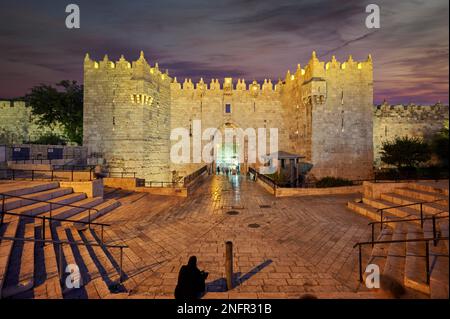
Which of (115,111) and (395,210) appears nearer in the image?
(395,210)

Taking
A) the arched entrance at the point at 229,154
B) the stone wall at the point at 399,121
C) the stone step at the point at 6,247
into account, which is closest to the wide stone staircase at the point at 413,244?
the stone step at the point at 6,247

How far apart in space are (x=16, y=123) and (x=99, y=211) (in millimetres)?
29669

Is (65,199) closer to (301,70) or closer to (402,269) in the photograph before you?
(402,269)

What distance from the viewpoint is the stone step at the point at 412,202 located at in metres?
7.61

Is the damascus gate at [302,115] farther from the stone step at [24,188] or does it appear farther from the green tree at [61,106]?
the stone step at [24,188]

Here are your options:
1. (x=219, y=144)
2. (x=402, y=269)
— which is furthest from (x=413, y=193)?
(x=219, y=144)

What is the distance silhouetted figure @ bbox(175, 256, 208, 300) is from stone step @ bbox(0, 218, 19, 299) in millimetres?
3171

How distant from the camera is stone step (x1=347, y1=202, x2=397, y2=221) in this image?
871 cm

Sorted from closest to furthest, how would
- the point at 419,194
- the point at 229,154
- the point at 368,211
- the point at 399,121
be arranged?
the point at 419,194, the point at 368,211, the point at 399,121, the point at 229,154

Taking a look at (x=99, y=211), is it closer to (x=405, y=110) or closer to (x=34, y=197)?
(x=34, y=197)

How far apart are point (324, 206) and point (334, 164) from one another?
12.0 meters

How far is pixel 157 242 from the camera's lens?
702cm

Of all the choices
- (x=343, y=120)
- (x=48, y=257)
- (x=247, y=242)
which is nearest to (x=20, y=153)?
(x=48, y=257)

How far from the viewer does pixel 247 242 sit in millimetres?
7074
